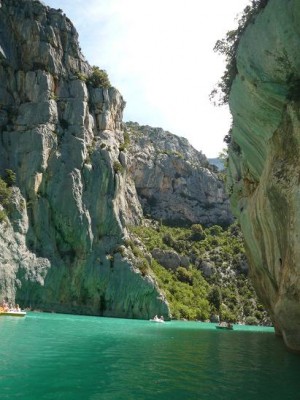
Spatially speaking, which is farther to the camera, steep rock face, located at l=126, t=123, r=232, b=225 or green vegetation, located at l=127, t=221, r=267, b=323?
steep rock face, located at l=126, t=123, r=232, b=225

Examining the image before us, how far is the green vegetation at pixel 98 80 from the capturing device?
283ft

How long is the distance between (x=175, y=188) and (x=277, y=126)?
111075 mm

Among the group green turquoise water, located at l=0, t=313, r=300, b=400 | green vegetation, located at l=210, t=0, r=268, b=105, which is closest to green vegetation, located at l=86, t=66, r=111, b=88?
green vegetation, located at l=210, t=0, r=268, b=105

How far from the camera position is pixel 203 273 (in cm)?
10594

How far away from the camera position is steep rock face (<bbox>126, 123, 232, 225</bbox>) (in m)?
128

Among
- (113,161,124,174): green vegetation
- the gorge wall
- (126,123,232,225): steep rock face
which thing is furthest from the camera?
(126,123,232,225): steep rock face

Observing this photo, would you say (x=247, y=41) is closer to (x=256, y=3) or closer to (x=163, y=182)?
(x=256, y=3)

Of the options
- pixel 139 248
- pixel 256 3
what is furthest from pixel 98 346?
pixel 139 248

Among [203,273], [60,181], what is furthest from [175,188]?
[60,181]

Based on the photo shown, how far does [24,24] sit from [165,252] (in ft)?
188

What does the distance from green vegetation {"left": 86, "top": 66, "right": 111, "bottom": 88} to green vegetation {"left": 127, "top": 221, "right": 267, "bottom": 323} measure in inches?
1311

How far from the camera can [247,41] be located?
70.1 ft

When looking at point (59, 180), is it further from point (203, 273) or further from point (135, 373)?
point (135, 373)

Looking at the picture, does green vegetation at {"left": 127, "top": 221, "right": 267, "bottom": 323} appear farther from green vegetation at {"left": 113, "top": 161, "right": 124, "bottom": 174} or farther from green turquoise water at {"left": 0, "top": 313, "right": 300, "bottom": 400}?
green turquoise water at {"left": 0, "top": 313, "right": 300, "bottom": 400}
